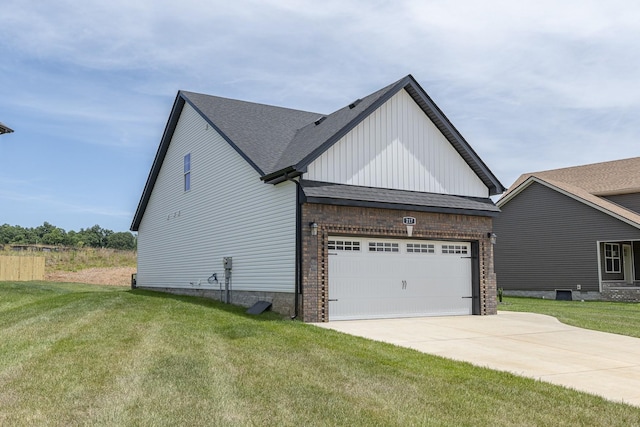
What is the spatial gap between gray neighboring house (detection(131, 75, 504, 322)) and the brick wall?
0.10 ft

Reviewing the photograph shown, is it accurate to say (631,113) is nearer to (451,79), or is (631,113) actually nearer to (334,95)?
(451,79)

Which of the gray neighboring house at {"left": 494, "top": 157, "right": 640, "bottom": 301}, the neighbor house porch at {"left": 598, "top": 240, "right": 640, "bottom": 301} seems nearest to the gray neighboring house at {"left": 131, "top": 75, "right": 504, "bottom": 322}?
the gray neighboring house at {"left": 494, "top": 157, "right": 640, "bottom": 301}

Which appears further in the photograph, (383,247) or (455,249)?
(455,249)

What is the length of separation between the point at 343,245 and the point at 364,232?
0.67 meters

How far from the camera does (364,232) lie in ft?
49.8

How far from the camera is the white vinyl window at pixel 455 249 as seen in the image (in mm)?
17141

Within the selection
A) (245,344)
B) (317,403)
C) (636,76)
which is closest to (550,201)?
(636,76)

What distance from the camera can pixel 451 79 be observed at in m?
18.2

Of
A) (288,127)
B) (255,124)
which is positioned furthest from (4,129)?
(288,127)

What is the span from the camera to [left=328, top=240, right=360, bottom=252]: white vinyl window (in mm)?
14922

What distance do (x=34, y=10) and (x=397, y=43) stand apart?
969cm

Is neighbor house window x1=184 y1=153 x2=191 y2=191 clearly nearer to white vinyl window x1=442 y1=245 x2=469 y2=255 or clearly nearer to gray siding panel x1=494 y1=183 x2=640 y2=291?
white vinyl window x1=442 y1=245 x2=469 y2=255

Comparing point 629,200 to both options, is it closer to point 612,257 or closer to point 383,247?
point 612,257

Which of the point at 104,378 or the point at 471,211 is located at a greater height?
the point at 471,211
